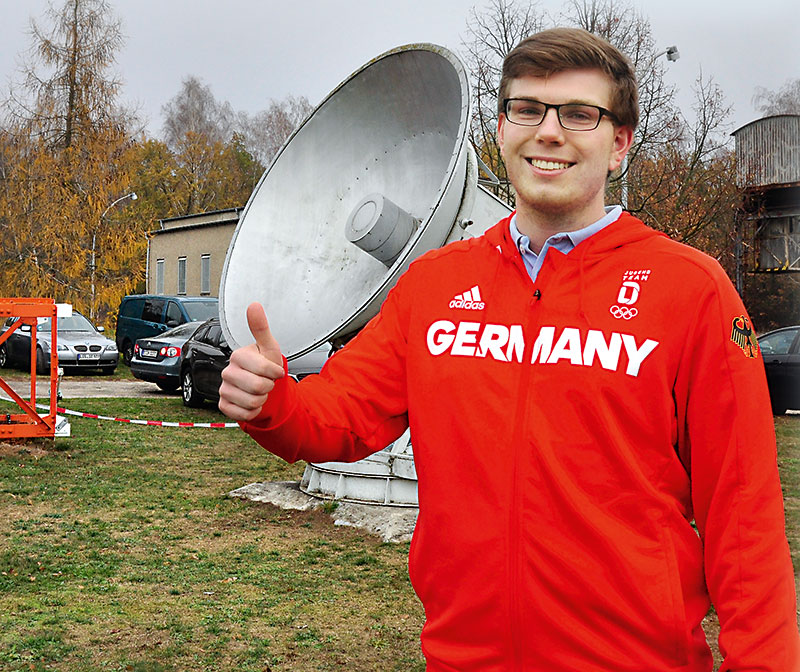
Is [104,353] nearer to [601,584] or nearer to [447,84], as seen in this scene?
[447,84]

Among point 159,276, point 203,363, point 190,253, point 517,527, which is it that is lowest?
point 203,363

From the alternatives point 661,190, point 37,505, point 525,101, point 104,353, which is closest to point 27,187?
point 104,353

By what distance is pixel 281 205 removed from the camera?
6.90 meters

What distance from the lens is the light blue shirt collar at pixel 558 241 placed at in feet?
6.64

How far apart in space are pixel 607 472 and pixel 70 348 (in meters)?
21.7

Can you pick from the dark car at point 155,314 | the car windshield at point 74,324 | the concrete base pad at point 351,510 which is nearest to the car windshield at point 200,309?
the dark car at point 155,314

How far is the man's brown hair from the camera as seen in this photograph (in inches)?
79.4

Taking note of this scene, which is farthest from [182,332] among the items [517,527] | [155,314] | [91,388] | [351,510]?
[517,527]

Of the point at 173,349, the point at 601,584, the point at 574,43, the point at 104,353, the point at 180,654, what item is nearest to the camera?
the point at 601,584

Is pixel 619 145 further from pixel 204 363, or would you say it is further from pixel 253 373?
pixel 204 363

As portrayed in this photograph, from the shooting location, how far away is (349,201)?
6742mm

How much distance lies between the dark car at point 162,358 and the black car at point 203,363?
141 centimetres

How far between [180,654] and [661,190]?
632 inches

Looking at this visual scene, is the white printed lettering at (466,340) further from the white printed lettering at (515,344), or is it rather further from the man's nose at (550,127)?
the man's nose at (550,127)
